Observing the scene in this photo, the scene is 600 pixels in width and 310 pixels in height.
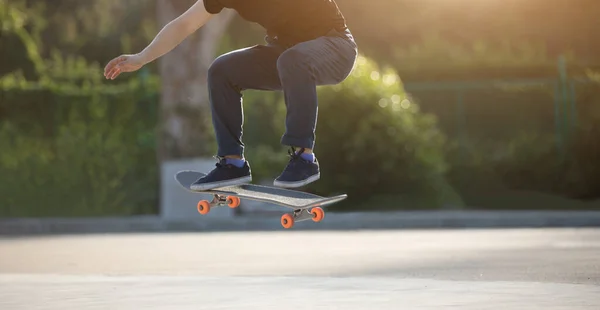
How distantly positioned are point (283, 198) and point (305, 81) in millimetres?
754

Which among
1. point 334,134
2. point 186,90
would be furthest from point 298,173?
point 186,90

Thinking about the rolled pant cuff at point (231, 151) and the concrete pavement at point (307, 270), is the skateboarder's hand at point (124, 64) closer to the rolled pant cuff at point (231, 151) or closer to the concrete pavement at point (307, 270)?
the rolled pant cuff at point (231, 151)

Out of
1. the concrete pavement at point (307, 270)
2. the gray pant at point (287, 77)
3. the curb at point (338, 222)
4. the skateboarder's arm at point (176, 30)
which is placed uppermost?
the skateboarder's arm at point (176, 30)

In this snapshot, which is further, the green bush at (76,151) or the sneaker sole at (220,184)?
the green bush at (76,151)

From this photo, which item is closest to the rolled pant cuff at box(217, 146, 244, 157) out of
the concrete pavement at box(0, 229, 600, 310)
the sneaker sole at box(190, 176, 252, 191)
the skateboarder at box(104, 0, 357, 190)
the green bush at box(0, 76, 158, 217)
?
the skateboarder at box(104, 0, 357, 190)

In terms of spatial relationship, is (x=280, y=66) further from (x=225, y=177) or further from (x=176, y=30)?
(x=225, y=177)

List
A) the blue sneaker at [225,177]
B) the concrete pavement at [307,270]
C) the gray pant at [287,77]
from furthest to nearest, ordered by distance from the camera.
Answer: the concrete pavement at [307,270]
the blue sneaker at [225,177]
the gray pant at [287,77]

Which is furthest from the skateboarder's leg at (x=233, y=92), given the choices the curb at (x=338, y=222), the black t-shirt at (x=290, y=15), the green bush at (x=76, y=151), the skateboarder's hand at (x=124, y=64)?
the green bush at (x=76, y=151)

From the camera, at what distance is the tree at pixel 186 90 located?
76.3 ft

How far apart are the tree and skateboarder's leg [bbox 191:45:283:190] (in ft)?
48.2

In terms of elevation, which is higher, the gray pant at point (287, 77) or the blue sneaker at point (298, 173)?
the gray pant at point (287, 77)

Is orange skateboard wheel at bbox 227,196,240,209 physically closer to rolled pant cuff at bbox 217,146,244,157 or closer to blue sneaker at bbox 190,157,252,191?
blue sneaker at bbox 190,157,252,191

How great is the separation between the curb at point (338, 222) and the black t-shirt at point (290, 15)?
12.9m

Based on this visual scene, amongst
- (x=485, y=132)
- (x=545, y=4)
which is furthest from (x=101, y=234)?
(x=545, y=4)
